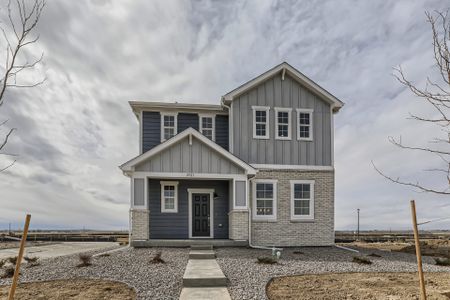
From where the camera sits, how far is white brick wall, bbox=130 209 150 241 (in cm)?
1311

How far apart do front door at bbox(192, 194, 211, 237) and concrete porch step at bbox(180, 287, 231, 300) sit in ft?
27.7

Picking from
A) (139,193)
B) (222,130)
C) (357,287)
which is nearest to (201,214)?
(139,193)

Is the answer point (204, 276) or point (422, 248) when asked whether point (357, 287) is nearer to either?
point (204, 276)

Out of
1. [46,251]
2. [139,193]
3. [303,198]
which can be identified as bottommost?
[46,251]

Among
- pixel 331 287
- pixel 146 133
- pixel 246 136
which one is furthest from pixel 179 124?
pixel 331 287

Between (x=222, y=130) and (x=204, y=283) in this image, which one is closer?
(x=204, y=283)

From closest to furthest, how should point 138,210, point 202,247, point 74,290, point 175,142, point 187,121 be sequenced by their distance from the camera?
point 74,290 → point 202,247 → point 138,210 → point 175,142 → point 187,121

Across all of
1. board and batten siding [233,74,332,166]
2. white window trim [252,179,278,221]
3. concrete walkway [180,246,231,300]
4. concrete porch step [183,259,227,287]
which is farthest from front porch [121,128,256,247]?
concrete walkway [180,246,231,300]

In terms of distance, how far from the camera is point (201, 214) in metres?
15.5

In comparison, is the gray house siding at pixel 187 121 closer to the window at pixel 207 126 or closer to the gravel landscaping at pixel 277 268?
the window at pixel 207 126

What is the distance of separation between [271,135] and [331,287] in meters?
9.46

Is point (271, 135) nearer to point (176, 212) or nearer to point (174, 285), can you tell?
point (176, 212)

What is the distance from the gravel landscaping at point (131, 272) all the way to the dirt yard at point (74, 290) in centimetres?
28

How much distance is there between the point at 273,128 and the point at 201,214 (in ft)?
18.3
